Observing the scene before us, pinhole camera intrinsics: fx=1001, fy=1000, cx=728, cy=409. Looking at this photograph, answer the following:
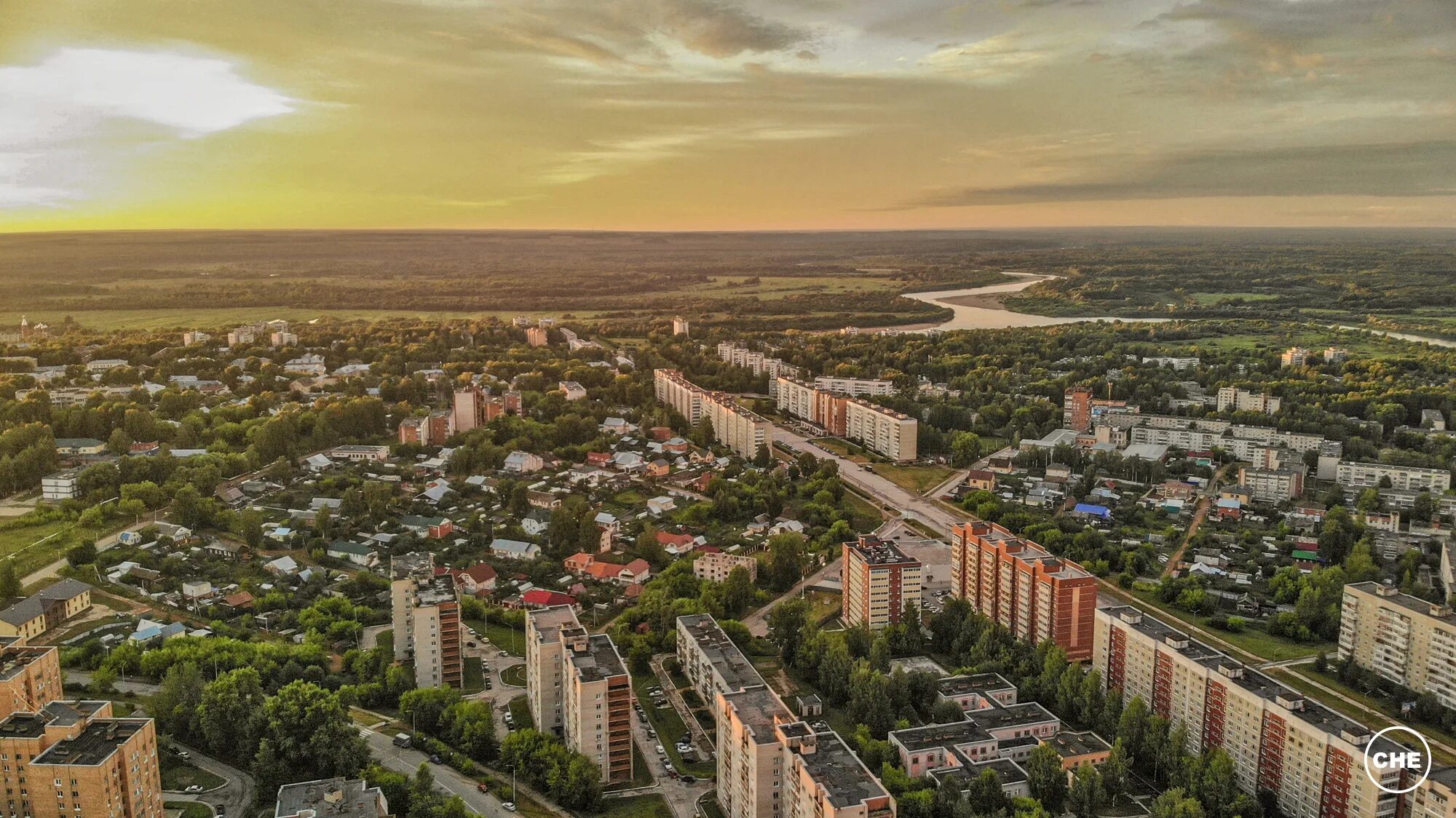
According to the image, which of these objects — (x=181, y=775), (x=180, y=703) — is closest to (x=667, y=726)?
(x=181, y=775)

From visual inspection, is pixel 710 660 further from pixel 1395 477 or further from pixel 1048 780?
pixel 1395 477

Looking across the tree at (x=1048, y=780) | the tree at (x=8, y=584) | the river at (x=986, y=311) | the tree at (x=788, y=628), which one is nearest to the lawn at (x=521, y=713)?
the tree at (x=788, y=628)

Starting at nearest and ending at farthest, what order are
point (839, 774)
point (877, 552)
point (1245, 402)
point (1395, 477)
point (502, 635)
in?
point (839, 774)
point (502, 635)
point (877, 552)
point (1395, 477)
point (1245, 402)

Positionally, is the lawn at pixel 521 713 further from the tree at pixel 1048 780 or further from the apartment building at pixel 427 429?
the apartment building at pixel 427 429

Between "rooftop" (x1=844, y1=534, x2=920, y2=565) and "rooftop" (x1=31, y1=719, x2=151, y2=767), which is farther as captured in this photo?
"rooftop" (x1=844, y1=534, x2=920, y2=565)

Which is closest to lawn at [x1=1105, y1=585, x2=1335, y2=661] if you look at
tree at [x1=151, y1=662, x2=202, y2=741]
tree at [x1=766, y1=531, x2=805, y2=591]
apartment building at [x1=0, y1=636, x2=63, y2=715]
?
tree at [x1=766, y1=531, x2=805, y2=591]

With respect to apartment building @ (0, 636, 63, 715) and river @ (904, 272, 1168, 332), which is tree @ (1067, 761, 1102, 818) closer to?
apartment building @ (0, 636, 63, 715)

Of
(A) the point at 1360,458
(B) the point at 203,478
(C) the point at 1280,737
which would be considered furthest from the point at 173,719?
(A) the point at 1360,458

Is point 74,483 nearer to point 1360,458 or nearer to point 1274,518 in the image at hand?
point 1274,518
